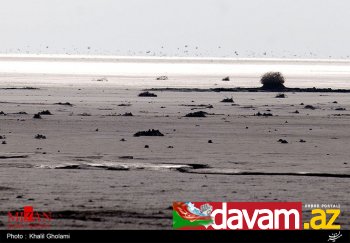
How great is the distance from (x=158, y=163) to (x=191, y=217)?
11.3 m

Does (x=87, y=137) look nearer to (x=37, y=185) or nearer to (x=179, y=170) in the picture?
(x=179, y=170)

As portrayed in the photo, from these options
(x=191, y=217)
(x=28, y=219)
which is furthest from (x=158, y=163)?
(x=191, y=217)

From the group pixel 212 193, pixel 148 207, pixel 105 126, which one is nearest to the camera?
pixel 148 207

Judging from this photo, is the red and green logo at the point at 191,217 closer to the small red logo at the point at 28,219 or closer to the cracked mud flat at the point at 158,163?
the cracked mud flat at the point at 158,163

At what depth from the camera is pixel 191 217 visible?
1780 cm

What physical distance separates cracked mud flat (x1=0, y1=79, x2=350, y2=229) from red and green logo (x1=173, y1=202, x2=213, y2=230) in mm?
274

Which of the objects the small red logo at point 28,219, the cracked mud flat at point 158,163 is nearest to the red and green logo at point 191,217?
the cracked mud flat at point 158,163

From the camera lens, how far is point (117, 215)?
19.1 metres

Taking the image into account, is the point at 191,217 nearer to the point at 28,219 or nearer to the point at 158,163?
the point at 28,219

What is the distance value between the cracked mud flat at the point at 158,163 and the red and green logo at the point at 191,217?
274 millimetres

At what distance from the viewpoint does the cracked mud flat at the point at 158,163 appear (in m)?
20.6
